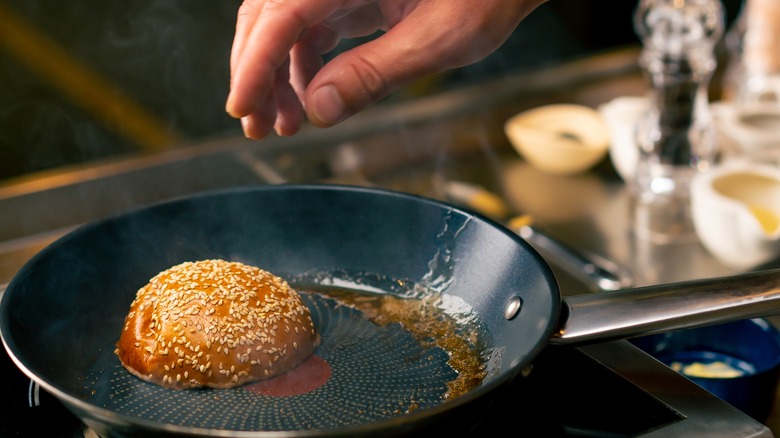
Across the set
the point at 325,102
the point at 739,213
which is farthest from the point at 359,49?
the point at 739,213

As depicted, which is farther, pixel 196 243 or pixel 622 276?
pixel 622 276

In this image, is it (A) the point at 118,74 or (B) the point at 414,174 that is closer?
(B) the point at 414,174

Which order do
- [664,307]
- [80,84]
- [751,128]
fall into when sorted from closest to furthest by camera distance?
1. [664,307]
2. [751,128]
3. [80,84]

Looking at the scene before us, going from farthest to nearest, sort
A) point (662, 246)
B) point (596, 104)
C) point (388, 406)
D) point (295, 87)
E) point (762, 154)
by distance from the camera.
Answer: point (596, 104) < point (762, 154) < point (662, 246) < point (295, 87) < point (388, 406)

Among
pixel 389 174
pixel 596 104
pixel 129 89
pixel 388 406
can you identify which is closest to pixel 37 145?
pixel 129 89

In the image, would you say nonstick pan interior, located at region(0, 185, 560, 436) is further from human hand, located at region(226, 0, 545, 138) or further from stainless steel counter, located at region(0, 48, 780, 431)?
stainless steel counter, located at region(0, 48, 780, 431)

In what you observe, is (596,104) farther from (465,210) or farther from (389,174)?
(465,210)

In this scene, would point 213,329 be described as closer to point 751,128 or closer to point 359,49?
point 359,49

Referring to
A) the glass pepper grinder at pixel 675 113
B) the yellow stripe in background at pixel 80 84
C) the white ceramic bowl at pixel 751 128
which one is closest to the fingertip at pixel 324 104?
the glass pepper grinder at pixel 675 113
